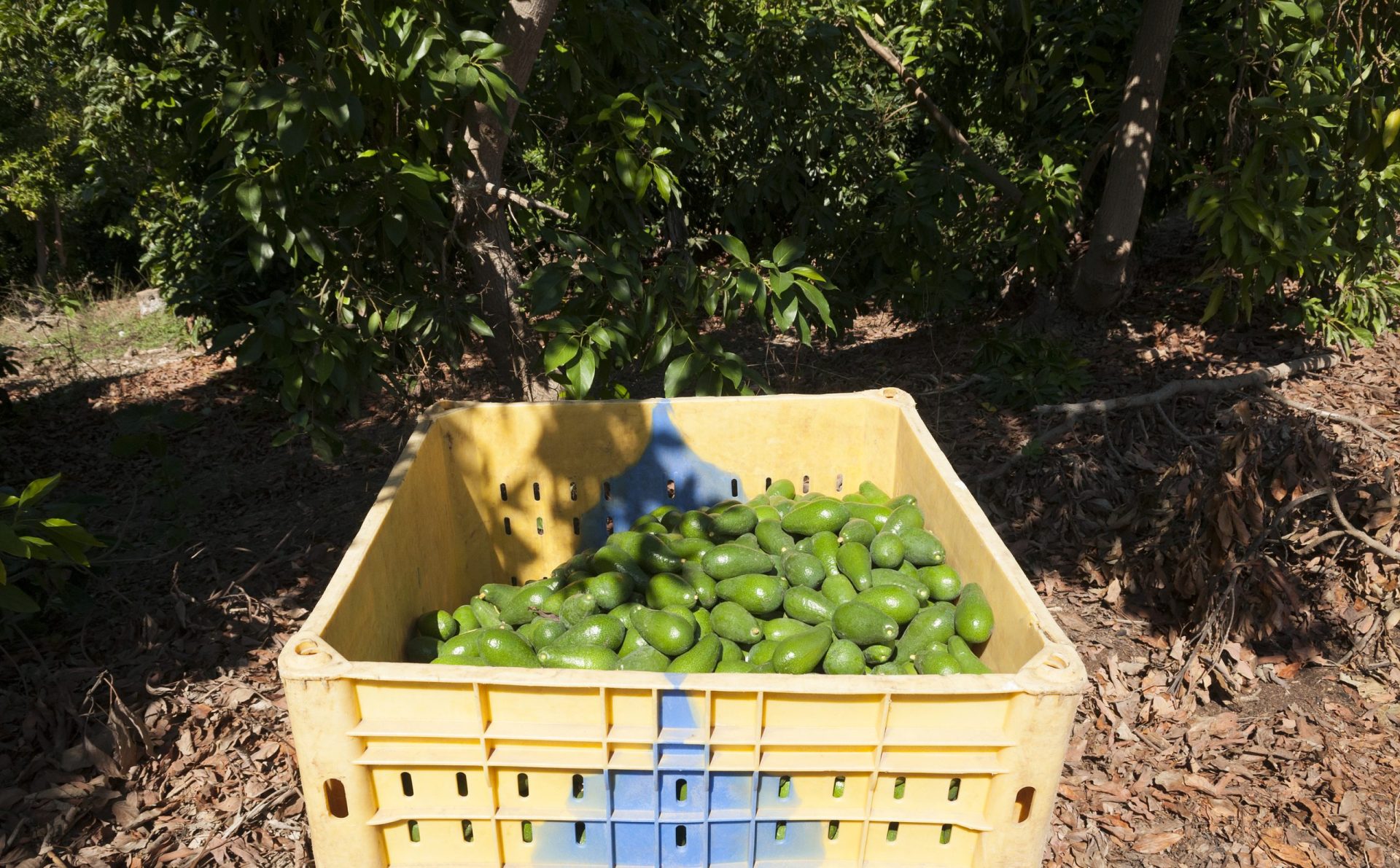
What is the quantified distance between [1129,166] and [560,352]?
4.45m

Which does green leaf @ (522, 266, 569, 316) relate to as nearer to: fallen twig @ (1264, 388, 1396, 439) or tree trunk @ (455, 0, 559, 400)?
tree trunk @ (455, 0, 559, 400)

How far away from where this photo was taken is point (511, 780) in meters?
1.87

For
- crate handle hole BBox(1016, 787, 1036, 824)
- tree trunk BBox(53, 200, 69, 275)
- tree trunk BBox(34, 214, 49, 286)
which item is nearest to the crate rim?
crate handle hole BBox(1016, 787, 1036, 824)

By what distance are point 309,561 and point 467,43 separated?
8.18 feet

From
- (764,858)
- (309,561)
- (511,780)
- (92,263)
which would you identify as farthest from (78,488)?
(92,263)

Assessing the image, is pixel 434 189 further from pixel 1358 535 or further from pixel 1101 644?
pixel 1358 535

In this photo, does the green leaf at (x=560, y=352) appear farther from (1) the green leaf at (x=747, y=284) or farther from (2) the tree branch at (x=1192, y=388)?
(2) the tree branch at (x=1192, y=388)

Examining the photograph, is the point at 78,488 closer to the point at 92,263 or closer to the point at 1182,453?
the point at 1182,453

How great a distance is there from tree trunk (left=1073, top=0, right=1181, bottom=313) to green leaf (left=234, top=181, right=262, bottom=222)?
511 cm

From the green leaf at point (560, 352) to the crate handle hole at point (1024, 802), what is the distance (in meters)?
A: 2.01

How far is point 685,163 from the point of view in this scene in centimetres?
589

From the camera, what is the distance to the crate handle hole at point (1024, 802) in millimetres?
1810

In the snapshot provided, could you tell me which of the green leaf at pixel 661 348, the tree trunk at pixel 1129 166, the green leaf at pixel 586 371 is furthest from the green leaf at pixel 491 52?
the tree trunk at pixel 1129 166

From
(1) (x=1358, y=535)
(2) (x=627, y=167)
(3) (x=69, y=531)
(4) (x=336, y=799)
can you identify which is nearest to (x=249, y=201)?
(3) (x=69, y=531)
